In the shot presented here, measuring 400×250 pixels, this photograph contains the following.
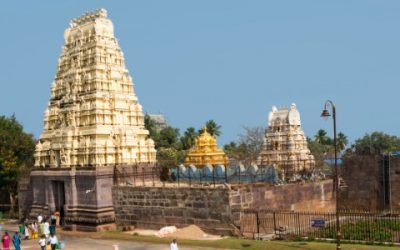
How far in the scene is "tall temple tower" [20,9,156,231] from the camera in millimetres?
32125

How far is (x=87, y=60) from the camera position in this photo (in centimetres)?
3503

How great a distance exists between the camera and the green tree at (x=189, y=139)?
74238mm

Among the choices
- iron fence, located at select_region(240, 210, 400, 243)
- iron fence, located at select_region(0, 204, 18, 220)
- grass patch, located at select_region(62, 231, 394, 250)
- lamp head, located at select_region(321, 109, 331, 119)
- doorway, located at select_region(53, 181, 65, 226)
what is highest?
lamp head, located at select_region(321, 109, 331, 119)

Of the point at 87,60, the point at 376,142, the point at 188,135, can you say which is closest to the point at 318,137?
the point at 376,142

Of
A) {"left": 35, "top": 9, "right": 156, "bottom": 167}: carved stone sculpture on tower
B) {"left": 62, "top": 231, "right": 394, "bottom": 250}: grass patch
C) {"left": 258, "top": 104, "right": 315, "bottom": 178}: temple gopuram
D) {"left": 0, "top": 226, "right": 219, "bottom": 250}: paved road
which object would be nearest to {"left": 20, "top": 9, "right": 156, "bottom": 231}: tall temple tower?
{"left": 35, "top": 9, "right": 156, "bottom": 167}: carved stone sculpture on tower

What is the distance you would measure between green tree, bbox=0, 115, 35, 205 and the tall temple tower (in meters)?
6.16

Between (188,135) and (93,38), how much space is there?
4327 centimetres

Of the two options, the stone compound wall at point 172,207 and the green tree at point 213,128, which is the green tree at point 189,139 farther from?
the stone compound wall at point 172,207

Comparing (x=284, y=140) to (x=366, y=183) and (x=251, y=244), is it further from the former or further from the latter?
(x=251, y=244)

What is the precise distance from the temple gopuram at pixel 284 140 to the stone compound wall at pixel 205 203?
52.4ft

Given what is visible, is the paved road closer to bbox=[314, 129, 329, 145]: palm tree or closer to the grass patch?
the grass patch

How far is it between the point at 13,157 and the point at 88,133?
1371 centimetres

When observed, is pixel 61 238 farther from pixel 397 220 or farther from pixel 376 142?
pixel 376 142

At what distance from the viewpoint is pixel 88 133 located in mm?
33219
